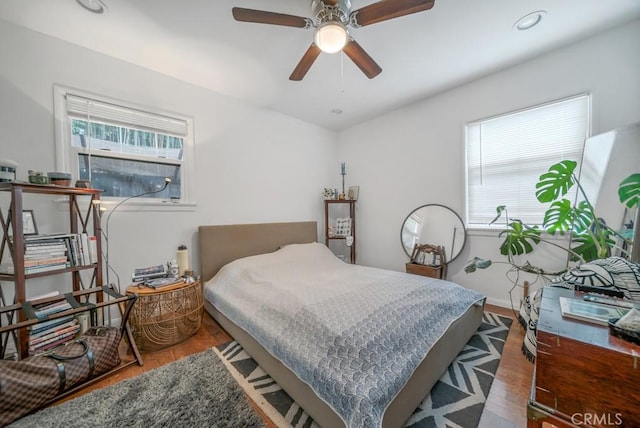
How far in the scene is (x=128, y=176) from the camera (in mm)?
2320

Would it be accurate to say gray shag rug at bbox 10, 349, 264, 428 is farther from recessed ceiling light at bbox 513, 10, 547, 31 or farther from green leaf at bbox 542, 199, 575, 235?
recessed ceiling light at bbox 513, 10, 547, 31

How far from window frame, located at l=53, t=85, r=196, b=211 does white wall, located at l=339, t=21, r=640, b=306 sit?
2496mm

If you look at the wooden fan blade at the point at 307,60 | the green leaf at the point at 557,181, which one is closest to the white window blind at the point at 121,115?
the wooden fan blade at the point at 307,60

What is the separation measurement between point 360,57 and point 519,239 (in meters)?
2.24

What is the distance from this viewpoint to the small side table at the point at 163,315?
185cm

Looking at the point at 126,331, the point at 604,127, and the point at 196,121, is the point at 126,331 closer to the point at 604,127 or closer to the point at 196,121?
the point at 196,121

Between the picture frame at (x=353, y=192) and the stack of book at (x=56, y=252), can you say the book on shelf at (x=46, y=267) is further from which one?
the picture frame at (x=353, y=192)

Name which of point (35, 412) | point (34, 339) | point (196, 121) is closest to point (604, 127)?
point (196, 121)

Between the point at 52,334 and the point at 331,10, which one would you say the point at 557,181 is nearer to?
the point at 331,10

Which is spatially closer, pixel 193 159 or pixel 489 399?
pixel 489 399

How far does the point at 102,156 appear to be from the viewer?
85.8 inches

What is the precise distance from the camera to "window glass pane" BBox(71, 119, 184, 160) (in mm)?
2090

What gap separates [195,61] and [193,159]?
974 millimetres

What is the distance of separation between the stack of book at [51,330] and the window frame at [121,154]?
3.05 ft
